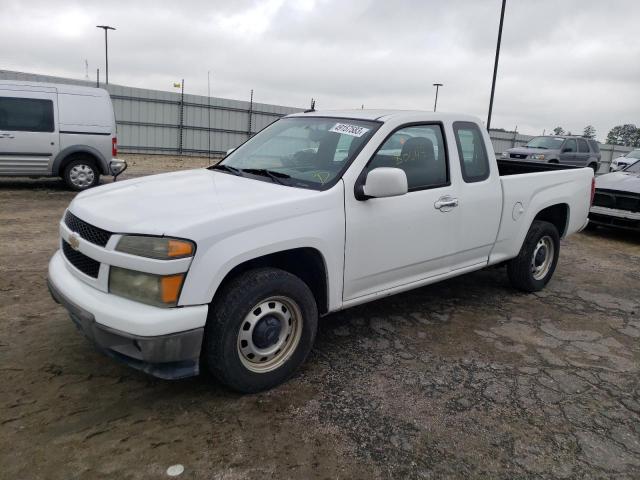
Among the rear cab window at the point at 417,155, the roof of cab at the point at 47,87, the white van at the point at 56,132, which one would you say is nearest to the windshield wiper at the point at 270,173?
the rear cab window at the point at 417,155

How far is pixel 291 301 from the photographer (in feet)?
10.5

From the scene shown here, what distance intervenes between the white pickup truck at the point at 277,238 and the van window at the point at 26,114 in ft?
25.2

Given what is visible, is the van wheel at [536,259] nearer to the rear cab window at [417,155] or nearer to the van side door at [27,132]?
the rear cab window at [417,155]

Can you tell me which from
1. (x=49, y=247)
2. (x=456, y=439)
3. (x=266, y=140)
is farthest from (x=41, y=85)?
(x=456, y=439)

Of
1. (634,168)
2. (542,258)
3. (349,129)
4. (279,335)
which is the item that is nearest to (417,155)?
(349,129)

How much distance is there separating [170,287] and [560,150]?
59.5 ft

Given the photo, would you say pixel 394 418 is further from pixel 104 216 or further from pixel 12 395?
pixel 12 395

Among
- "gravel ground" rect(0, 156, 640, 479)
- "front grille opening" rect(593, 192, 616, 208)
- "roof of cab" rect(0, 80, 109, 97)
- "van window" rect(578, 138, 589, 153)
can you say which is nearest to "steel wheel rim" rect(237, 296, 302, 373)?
"gravel ground" rect(0, 156, 640, 479)

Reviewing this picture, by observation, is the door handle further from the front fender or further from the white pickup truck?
the front fender

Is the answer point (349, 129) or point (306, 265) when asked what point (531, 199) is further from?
point (306, 265)

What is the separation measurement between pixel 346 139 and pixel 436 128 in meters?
0.87

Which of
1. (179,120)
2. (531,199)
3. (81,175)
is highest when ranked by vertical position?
(179,120)

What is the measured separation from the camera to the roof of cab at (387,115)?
13.0ft

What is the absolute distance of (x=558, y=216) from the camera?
222 inches
